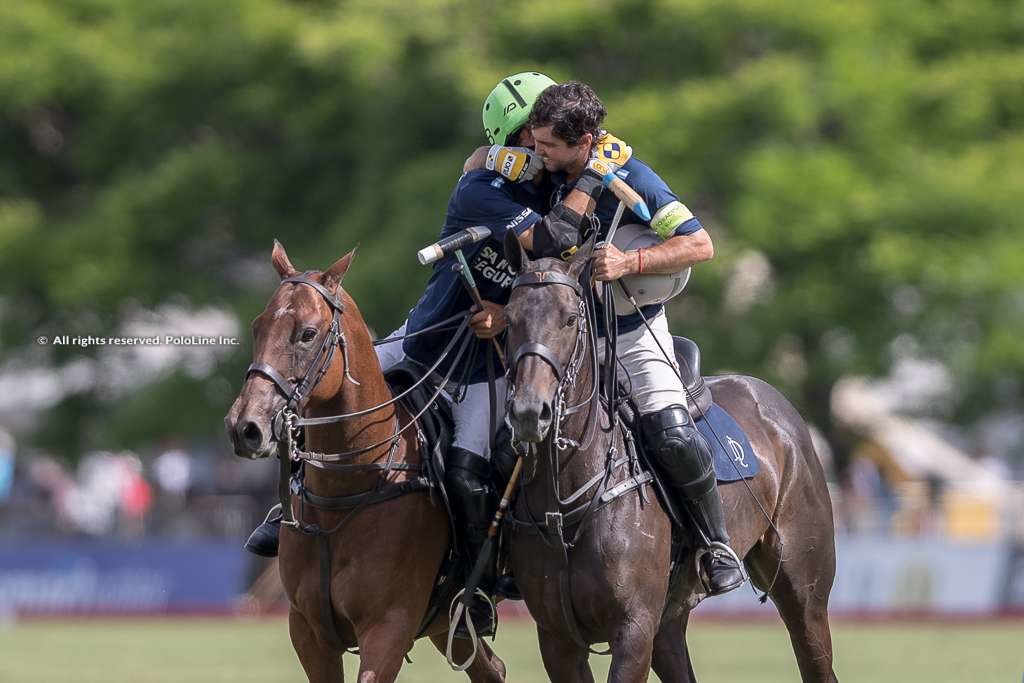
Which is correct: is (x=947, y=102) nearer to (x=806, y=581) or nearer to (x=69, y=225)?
(x=69, y=225)

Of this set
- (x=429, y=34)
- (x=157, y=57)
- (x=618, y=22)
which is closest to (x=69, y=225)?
(x=157, y=57)

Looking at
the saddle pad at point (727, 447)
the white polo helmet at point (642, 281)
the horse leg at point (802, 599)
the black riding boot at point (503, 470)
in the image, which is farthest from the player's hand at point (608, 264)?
the horse leg at point (802, 599)

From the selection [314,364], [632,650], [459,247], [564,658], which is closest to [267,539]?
[314,364]

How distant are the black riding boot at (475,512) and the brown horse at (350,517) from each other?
114 millimetres

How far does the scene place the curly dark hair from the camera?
7.28m

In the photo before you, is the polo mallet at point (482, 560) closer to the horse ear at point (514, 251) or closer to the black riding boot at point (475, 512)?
the black riding boot at point (475, 512)

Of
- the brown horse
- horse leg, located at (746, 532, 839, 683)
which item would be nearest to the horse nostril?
the brown horse

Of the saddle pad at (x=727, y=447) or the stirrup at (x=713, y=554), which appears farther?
the saddle pad at (x=727, y=447)

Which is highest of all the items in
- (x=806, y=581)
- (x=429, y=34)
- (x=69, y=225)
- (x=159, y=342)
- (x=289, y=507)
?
(x=429, y=34)

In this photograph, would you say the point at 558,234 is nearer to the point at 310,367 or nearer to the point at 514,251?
the point at 514,251

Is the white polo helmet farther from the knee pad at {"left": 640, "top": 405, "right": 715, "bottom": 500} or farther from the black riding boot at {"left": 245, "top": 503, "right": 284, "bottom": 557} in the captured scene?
the black riding boot at {"left": 245, "top": 503, "right": 284, "bottom": 557}

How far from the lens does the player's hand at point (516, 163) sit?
7.48m

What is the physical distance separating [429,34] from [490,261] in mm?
15539

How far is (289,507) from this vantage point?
7641 millimetres
